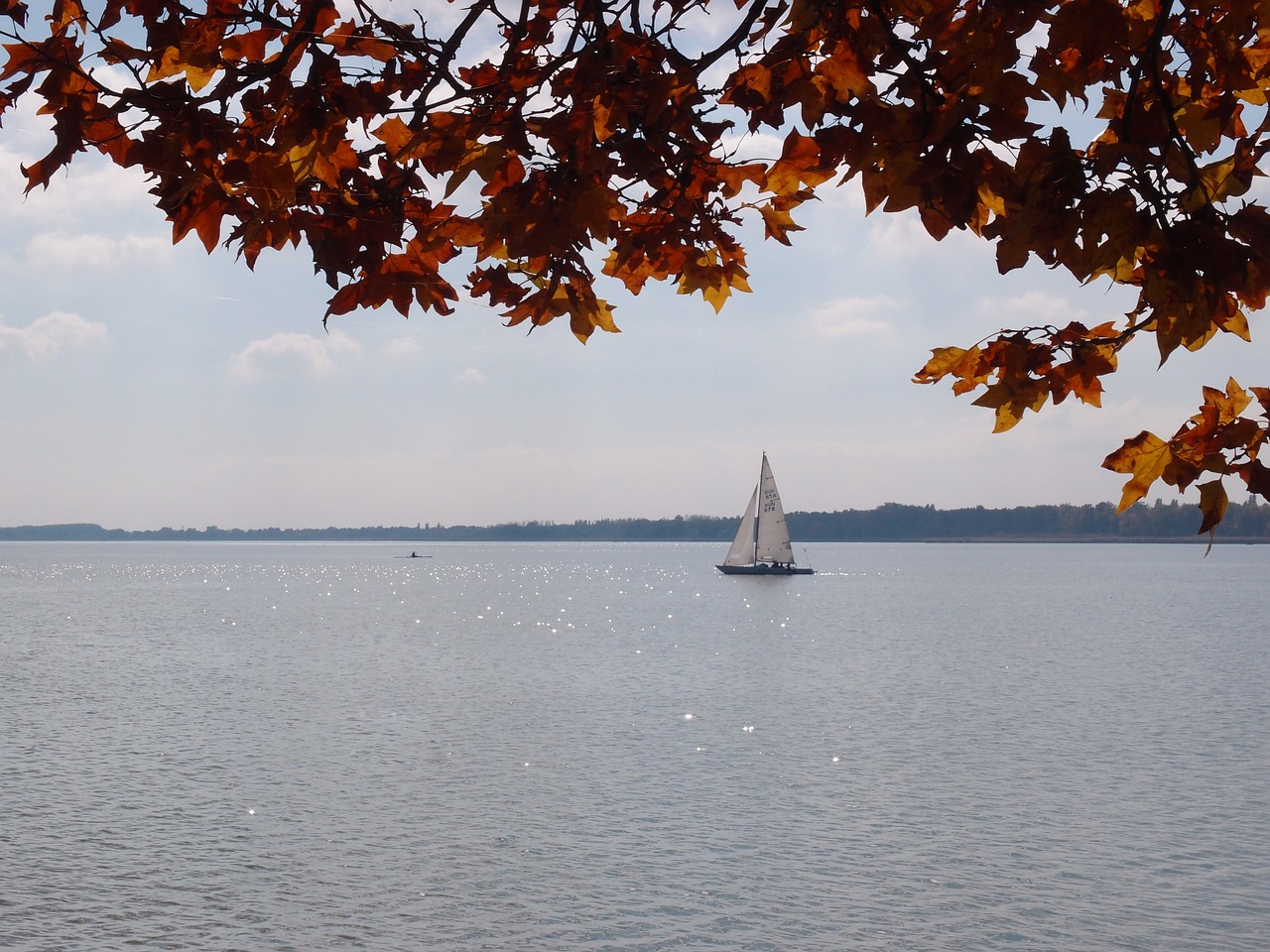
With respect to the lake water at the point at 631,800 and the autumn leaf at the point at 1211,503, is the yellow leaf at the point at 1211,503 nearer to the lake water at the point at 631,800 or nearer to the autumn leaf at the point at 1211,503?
the autumn leaf at the point at 1211,503

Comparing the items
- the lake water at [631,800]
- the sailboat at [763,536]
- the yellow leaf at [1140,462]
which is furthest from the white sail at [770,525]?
the yellow leaf at [1140,462]

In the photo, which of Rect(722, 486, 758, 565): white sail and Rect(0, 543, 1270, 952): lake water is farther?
Rect(722, 486, 758, 565): white sail


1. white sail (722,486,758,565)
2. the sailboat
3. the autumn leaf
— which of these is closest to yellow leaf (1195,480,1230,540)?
the autumn leaf

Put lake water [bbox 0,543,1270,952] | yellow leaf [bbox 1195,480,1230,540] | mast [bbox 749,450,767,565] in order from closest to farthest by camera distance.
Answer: yellow leaf [bbox 1195,480,1230,540] → lake water [bbox 0,543,1270,952] → mast [bbox 749,450,767,565]

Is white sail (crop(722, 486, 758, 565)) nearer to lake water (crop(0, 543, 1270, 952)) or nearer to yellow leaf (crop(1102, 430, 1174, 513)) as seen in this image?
lake water (crop(0, 543, 1270, 952))

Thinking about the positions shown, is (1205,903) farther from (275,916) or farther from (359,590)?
(359,590)

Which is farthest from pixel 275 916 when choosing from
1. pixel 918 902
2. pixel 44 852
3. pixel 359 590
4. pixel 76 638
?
pixel 359 590

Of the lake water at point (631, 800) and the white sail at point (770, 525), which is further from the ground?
the white sail at point (770, 525)

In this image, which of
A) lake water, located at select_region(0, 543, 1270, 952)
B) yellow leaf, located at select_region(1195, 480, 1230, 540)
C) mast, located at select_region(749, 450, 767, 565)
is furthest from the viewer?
mast, located at select_region(749, 450, 767, 565)

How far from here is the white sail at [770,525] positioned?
11269 centimetres

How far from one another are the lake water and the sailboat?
160ft

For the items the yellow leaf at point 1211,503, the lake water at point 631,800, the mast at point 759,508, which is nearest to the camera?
the yellow leaf at point 1211,503

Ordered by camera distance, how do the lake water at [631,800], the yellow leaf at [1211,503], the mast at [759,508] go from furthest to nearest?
the mast at [759,508]
the lake water at [631,800]
the yellow leaf at [1211,503]

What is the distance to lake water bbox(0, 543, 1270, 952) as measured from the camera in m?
20.3
